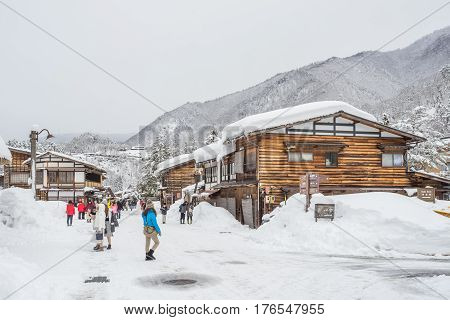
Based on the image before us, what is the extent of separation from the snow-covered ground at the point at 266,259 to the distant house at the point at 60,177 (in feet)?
114

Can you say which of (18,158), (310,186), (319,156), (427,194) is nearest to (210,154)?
(319,156)

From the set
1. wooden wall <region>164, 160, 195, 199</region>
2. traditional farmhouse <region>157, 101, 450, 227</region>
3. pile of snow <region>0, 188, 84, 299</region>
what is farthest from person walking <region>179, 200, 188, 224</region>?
wooden wall <region>164, 160, 195, 199</region>

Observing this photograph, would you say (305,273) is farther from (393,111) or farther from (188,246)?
(393,111)

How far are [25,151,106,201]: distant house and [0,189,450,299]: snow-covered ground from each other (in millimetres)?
34819

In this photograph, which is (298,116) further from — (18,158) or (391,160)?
(18,158)

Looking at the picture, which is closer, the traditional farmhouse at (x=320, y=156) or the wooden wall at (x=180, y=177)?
the traditional farmhouse at (x=320, y=156)

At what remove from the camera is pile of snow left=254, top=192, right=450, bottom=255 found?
14.8 m

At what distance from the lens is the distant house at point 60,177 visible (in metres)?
53.4

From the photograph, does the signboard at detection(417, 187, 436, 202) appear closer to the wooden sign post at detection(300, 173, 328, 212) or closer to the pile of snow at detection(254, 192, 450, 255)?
the pile of snow at detection(254, 192, 450, 255)

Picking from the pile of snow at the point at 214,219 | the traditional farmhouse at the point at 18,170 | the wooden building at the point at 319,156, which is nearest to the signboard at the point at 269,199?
the wooden building at the point at 319,156

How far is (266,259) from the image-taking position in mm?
12594

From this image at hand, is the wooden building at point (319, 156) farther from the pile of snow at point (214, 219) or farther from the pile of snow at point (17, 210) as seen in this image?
the pile of snow at point (17, 210)

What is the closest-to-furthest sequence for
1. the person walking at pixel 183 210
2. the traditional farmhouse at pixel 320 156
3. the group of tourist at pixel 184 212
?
1. the traditional farmhouse at pixel 320 156
2. the group of tourist at pixel 184 212
3. the person walking at pixel 183 210

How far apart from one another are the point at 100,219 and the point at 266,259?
612 centimetres
